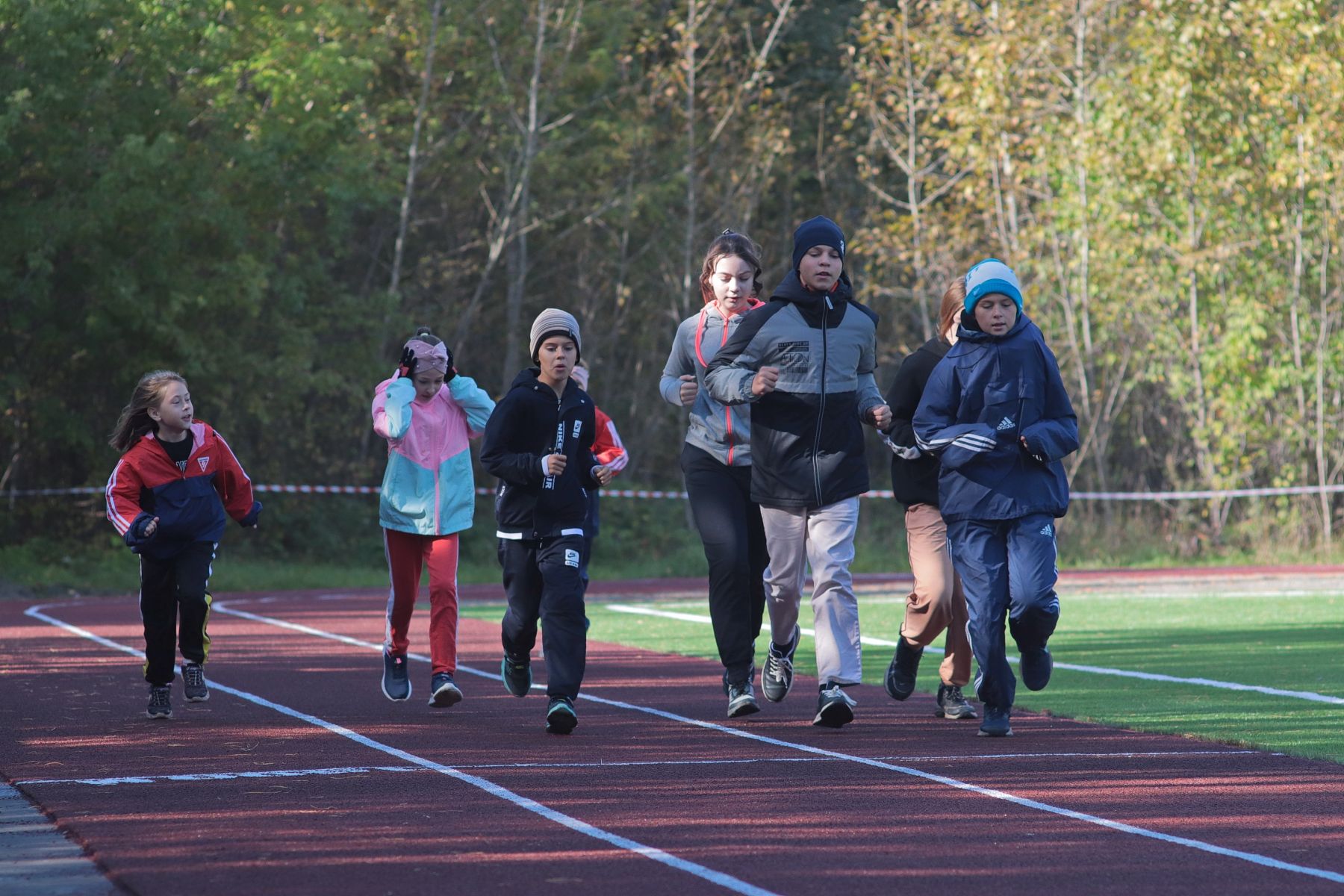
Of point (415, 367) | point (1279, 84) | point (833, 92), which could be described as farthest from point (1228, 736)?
point (833, 92)

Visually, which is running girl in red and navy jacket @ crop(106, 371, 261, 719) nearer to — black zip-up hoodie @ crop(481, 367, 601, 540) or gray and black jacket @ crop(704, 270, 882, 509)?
black zip-up hoodie @ crop(481, 367, 601, 540)

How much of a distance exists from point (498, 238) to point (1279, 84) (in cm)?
1253

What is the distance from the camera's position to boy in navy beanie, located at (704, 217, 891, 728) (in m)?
8.93

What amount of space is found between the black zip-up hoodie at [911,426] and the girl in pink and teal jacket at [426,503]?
2.15 meters

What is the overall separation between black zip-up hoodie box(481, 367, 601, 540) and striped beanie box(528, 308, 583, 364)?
6.9 inches

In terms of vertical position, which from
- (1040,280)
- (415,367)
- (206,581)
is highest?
(1040,280)

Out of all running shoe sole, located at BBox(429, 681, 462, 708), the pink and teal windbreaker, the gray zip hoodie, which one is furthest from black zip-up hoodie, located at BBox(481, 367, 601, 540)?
running shoe sole, located at BBox(429, 681, 462, 708)

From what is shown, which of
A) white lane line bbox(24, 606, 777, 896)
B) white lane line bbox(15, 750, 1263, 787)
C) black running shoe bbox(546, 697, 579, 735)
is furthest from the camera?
black running shoe bbox(546, 697, 579, 735)

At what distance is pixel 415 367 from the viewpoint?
10000 millimetres

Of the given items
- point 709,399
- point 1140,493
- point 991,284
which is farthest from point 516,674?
point 1140,493

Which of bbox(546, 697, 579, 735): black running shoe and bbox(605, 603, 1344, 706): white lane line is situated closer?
bbox(546, 697, 579, 735): black running shoe

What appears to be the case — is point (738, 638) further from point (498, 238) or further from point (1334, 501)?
point (498, 238)

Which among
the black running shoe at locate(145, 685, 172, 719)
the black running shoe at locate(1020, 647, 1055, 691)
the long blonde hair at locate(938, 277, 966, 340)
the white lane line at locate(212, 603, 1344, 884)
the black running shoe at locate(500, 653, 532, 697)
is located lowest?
the white lane line at locate(212, 603, 1344, 884)

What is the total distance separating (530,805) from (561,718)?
200 cm
